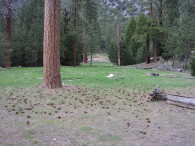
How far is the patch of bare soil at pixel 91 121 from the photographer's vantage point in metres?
3.45

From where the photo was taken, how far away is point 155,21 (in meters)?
29.0

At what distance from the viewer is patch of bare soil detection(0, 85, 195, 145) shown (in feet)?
11.3


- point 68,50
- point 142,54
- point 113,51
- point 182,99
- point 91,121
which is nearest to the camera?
point 91,121

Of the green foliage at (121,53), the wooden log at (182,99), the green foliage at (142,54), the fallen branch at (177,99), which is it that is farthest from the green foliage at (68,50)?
the wooden log at (182,99)

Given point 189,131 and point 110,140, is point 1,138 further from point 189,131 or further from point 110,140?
point 189,131

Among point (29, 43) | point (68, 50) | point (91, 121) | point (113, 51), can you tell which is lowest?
point (91, 121)

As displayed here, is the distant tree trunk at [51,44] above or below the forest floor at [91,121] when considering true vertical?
above

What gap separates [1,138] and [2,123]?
0.87m

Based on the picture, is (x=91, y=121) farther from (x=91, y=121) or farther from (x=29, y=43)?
(x=29, y=43)

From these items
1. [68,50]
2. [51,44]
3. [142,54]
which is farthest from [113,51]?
[51,44]

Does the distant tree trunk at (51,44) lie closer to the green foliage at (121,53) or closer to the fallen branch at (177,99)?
the fallen branch at (177,99)

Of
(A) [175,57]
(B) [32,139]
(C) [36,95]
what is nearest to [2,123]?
(B) [32,139]

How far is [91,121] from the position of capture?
451cm

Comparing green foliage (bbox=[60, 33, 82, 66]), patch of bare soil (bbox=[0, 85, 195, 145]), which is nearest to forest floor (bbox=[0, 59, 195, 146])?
patch of bare soil (bbox=[0, 85, 195, 145])
